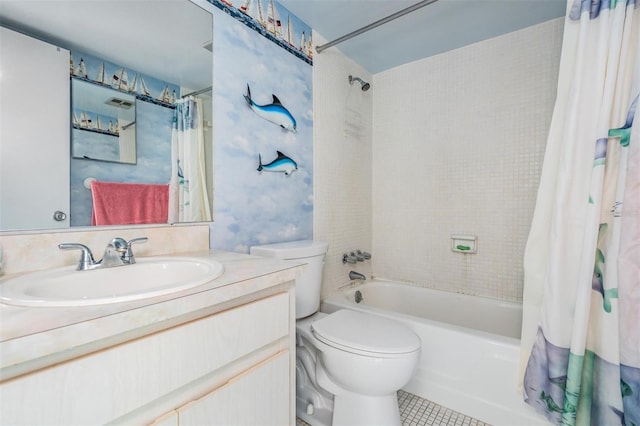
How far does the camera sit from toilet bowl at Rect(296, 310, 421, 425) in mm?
1165

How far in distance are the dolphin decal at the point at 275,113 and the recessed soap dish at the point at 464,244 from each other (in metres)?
1.38

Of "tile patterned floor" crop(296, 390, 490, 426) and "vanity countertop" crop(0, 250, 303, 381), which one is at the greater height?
"vanity countertop" crop(0, 250, 303, 381)

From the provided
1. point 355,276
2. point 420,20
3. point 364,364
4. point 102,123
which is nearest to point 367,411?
point 364,364

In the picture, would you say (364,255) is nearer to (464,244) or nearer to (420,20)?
(464,244)

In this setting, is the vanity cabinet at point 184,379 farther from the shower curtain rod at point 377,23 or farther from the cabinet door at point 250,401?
the shower curtain rod at point 377,23

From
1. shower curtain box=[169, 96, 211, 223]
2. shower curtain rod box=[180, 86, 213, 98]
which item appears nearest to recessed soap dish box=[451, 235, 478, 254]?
shower curtain box=[169, 96, 211, 223]

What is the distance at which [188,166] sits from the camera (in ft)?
4.33

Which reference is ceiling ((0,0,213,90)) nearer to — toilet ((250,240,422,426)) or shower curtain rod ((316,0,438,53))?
shower curtain rod ((316,0,438,53))

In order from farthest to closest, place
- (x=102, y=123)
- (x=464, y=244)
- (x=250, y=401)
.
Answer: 1. (x=464, y=244)
2. (x=102, y=123)
3. (x=250, y=401)

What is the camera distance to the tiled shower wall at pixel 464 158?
193cm

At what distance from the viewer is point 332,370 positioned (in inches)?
50.0

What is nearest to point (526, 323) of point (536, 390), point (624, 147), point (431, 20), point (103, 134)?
point (536, 390)

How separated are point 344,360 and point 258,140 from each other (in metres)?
1.14

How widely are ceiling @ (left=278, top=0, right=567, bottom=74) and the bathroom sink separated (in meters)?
1.55
